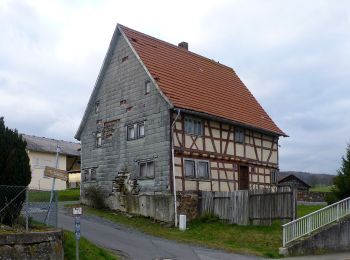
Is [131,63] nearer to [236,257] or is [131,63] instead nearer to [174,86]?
[174,86]

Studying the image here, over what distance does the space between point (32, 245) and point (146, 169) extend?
1523 cm

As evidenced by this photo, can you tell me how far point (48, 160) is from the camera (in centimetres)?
5125

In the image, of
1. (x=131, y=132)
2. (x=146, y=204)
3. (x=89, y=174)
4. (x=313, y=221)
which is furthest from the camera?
(x=89, y=174)

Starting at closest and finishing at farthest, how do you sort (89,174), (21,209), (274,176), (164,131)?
(21,209), (164,131), (89,174), (274,176)

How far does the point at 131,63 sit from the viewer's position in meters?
30.7

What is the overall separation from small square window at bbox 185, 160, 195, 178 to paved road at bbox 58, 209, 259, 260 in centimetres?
474

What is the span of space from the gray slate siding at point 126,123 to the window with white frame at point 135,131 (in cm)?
28

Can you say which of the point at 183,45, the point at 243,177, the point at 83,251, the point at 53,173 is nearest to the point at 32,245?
the point at 83,251

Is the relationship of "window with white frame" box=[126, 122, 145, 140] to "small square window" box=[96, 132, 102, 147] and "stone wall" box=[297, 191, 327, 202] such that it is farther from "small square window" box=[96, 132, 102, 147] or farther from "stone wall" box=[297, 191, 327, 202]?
"stone wall" box=[297, 191, 327, 202]

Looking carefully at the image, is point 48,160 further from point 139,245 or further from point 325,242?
point 325,242

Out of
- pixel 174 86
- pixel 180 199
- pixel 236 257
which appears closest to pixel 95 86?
pixel 174 86

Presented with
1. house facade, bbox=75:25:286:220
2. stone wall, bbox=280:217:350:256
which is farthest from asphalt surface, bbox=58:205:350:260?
house facade, bbox=75:25:286:220

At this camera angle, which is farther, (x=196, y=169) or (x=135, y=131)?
(x=135, y=131)

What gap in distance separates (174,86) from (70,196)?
1573 cm
